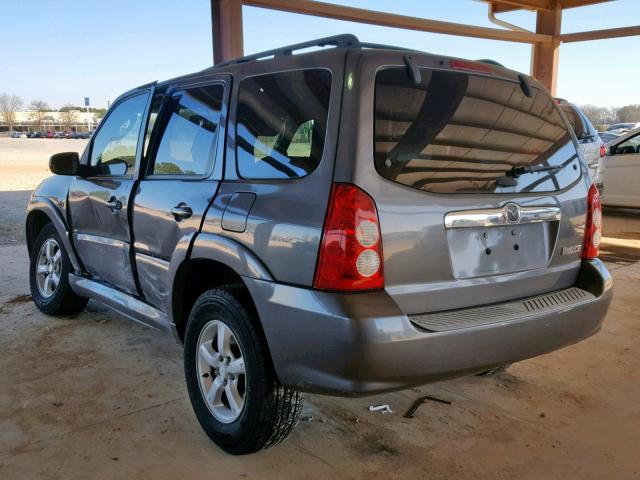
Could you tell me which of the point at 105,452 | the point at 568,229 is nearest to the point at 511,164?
the point at 568,229

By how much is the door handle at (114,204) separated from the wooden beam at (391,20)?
6196mm

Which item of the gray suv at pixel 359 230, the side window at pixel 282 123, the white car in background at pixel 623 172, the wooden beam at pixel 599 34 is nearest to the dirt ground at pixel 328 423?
the gray suv at pixel 359 230

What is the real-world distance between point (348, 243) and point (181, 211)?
1.17 m

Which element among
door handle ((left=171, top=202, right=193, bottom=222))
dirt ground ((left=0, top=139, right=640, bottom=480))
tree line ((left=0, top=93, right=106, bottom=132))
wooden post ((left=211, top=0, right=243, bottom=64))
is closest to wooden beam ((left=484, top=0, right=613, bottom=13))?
wooden post ((left=211, top=0, right=243, bottom=64))

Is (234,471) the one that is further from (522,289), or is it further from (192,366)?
(522,289)

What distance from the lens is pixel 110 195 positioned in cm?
392

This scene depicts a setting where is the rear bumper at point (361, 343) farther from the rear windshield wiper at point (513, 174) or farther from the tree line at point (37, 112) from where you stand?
the tree line at point (37, 112)

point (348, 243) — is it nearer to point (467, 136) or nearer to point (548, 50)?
point (467, 136)

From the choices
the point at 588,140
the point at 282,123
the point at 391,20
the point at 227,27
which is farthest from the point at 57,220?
the point at 391,20

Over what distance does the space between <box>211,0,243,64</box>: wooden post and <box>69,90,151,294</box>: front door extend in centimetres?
465

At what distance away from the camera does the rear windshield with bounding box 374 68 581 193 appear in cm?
246

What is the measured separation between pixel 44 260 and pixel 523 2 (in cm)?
1254

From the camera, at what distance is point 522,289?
281 centimetres

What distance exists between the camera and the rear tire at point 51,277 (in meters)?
4.73
